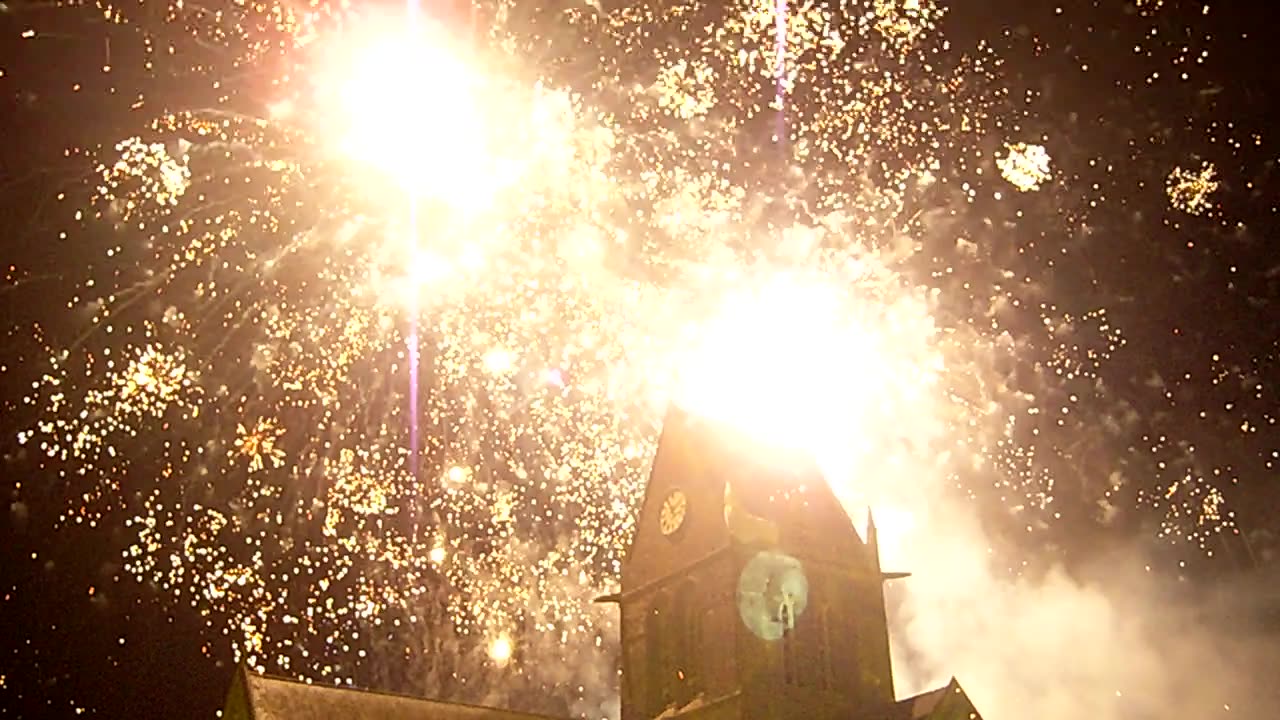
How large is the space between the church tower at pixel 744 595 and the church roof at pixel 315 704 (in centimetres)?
552

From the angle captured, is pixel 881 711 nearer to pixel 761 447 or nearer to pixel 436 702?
pixel 761 447

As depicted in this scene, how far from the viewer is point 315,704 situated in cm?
2445

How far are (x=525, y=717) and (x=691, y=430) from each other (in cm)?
865

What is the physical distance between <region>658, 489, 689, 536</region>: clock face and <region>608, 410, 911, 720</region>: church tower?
41 millimetres

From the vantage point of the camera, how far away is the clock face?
29.5 metres

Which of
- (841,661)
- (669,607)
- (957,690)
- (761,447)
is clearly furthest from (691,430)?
(957,690)

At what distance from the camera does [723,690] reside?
2605 cm

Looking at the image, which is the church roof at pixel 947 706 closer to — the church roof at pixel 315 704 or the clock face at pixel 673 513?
the clock face at pixel 673 513

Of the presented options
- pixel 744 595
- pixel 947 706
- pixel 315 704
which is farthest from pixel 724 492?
pixel 315 704

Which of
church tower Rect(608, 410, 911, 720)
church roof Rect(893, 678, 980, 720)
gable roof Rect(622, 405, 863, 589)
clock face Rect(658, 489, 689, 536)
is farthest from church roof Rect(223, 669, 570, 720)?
church roof Rect(893, 678, 980, 720)

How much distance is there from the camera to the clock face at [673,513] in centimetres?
2948

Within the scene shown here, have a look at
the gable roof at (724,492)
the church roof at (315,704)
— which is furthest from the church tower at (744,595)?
the church roof at (315,704)

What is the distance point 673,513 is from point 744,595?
376 cm

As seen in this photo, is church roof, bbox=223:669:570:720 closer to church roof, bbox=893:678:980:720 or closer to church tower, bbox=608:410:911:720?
church tower, bbox=608:410:911:720
